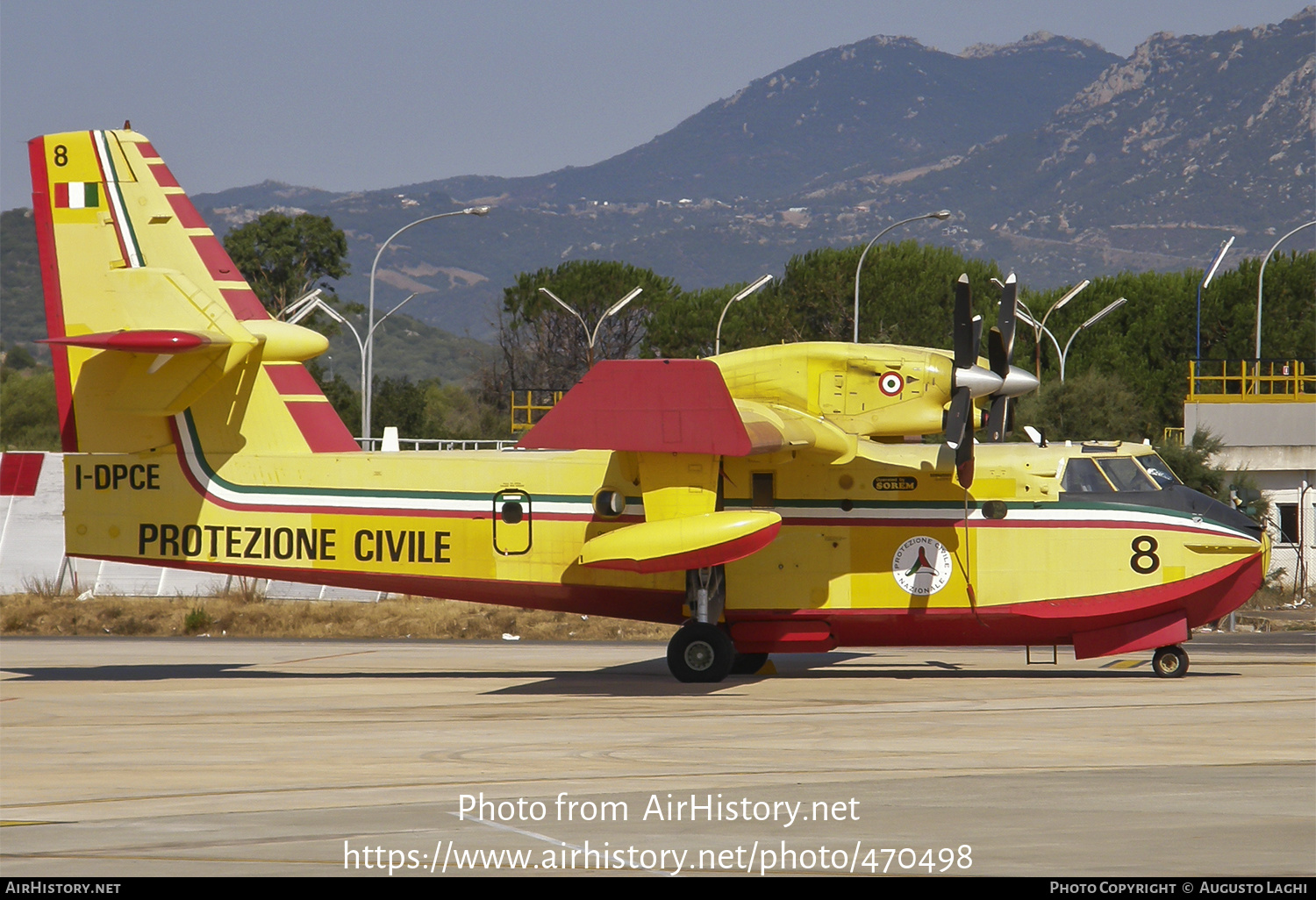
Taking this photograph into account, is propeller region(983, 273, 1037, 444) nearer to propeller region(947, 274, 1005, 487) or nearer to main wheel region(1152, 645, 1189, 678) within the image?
propeller region(947, 274, 1005, 487)

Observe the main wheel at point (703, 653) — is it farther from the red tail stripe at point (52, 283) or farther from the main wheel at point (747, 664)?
the red tail stripe at point (52, 283)

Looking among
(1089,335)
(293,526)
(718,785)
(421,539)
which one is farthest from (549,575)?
(1089,335)

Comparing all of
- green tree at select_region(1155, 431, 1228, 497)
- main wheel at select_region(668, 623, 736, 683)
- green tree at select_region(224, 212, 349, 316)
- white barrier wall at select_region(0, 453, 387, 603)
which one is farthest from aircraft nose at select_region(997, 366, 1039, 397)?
green tree at select_region(224, 212, 349, 316)

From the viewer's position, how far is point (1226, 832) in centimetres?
910

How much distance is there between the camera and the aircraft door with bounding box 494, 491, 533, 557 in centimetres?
1914

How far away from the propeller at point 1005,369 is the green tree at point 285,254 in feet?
203

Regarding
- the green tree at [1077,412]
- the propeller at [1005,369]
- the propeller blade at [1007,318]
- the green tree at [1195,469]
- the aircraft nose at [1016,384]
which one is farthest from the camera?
the green tree at [1077,412]

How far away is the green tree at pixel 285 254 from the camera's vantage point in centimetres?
7531

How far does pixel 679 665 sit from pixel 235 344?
7929mm

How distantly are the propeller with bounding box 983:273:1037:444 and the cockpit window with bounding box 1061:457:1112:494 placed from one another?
3.67 feet

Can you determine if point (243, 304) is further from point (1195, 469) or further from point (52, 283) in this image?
point (1195, 469)

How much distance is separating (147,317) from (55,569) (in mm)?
13905

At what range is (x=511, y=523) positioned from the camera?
19.2m

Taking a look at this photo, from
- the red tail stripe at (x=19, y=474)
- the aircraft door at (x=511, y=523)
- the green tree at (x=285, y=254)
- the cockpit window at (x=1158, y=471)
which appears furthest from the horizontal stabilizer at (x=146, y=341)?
the green tree at (x=285, y=254)
